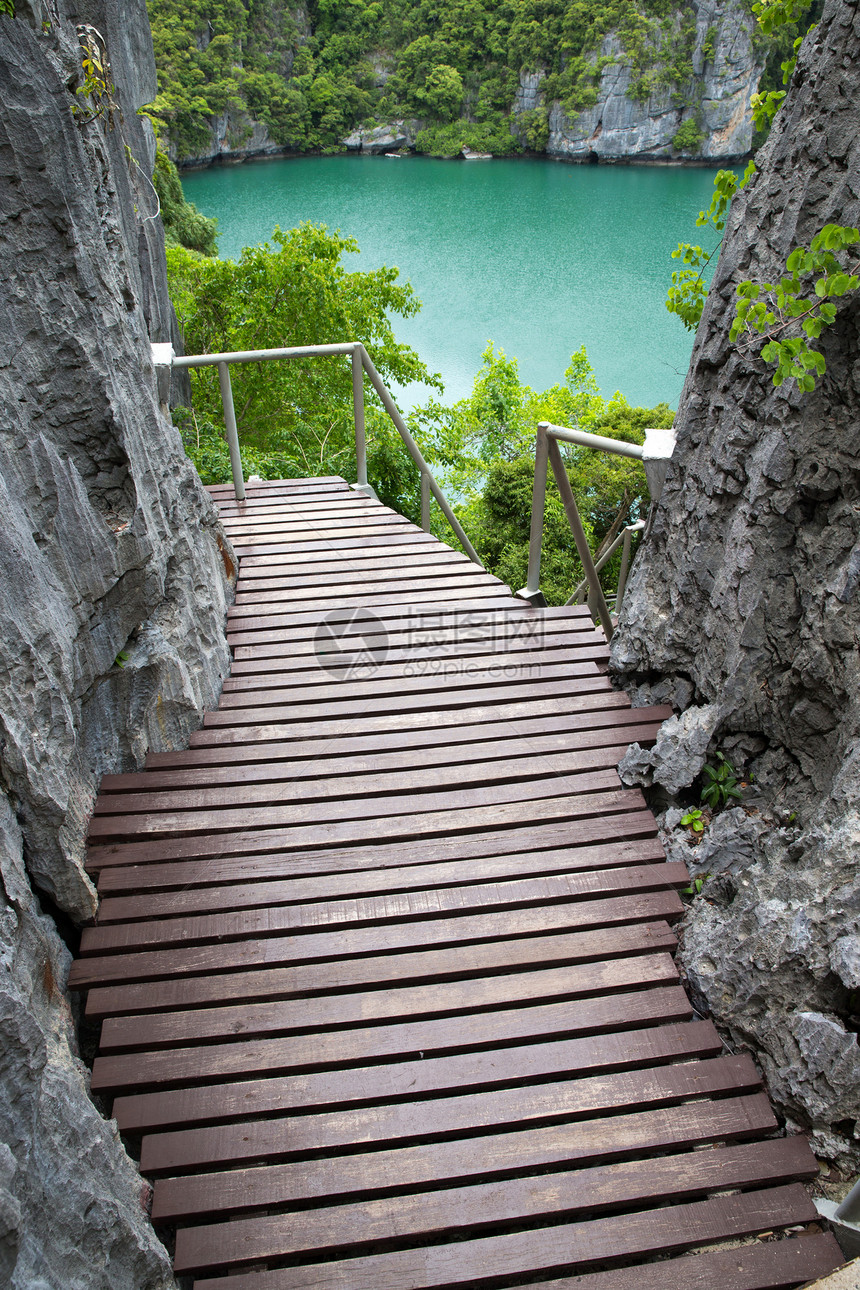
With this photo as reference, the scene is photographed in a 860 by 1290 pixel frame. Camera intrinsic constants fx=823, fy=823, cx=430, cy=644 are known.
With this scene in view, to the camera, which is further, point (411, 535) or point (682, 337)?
point (682, 337)

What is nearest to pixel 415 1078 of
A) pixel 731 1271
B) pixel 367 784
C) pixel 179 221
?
pixel 731 1271

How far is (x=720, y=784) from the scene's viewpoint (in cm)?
273

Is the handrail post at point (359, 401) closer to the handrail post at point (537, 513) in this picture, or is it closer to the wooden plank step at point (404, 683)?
the handrail post at point (537, 513)

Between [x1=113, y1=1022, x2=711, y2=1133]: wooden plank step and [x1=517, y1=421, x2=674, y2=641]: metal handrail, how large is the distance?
193 cm

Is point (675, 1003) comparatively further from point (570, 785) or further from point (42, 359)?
point (42, 359)

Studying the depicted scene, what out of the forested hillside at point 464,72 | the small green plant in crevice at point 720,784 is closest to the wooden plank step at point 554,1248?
the small green plant in crevice at point 720,784

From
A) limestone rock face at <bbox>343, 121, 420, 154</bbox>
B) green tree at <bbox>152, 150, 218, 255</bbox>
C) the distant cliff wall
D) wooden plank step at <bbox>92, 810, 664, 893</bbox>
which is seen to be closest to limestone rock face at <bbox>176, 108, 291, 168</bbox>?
the distant cliff wall

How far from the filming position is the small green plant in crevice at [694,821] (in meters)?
2.70

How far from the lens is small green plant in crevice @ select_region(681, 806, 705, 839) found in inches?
106

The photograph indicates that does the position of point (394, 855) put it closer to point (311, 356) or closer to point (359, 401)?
point (359, 401)

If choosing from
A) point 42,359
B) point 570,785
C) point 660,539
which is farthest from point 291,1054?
point 660,539

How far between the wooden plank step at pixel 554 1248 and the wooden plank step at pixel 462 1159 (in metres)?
0.13

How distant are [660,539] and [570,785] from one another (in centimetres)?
104

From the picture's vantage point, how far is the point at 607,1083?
2.12 metres
